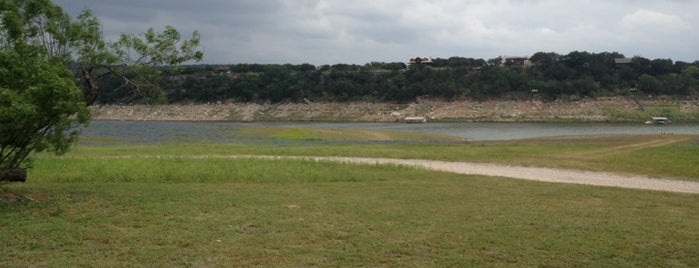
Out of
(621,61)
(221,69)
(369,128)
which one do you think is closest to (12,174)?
(369,128)

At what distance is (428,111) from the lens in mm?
100938

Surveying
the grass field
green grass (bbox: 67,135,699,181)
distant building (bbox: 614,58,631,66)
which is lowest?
green grass (bbox: 67,135,699,181)

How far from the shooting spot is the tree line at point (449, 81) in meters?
99.8

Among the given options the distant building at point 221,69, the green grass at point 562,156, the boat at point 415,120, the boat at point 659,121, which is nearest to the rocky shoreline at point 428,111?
the boat at point 415,120

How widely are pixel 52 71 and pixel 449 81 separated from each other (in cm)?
10225

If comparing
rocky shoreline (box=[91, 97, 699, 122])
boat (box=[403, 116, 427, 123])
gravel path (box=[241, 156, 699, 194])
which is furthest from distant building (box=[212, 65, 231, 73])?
gravel path (box=[241, 156, 699, 194])

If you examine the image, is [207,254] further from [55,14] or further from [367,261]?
[55,14]

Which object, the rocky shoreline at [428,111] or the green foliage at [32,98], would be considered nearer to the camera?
the green foliage at [32,98]

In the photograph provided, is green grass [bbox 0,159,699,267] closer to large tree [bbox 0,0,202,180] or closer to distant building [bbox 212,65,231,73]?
large tree [bbox 0,0,202,180]

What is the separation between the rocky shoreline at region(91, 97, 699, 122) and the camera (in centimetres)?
8775

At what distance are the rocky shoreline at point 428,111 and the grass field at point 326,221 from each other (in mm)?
73202

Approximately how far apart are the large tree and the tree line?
268 feet

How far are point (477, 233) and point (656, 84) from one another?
9749 centimetres

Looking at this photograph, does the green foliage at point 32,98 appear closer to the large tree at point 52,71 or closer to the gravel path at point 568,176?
the large tree at point 52,71
